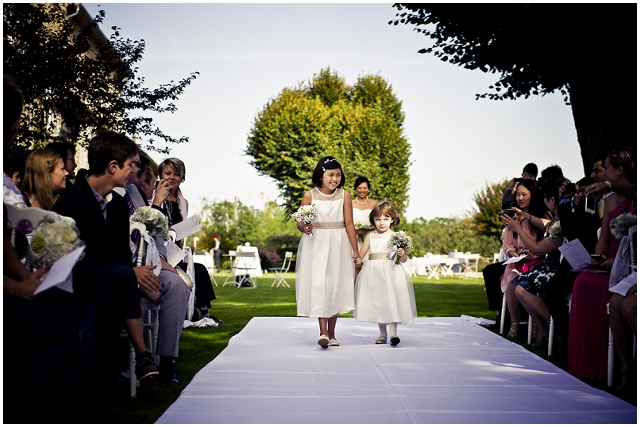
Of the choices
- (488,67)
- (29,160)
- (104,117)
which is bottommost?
(29,160)

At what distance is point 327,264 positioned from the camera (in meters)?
8.81

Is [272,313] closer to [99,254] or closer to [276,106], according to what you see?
[99,254]

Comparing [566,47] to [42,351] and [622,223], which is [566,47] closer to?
[622,223]

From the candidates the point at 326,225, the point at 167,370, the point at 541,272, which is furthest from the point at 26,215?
the point at 541,272

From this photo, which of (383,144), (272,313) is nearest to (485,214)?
(383,144)

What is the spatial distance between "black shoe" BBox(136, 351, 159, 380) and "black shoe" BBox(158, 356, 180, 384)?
0.86m

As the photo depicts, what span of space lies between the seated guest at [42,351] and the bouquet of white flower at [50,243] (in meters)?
0.06

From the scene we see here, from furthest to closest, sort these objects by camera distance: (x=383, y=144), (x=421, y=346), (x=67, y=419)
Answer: (x=383, y=144) → (x=421, y=346) → (x=67, y=419)

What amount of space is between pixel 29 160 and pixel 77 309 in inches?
118

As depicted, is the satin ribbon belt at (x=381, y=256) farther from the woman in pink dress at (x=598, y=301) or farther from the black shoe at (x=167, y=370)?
the black shoe at (x=167, y=370)

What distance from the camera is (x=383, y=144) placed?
4400 cm

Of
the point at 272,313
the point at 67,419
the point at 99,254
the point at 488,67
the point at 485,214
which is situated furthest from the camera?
the point at 485,214

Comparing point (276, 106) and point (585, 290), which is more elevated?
point (276, 106)

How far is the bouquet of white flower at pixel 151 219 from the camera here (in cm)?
577
